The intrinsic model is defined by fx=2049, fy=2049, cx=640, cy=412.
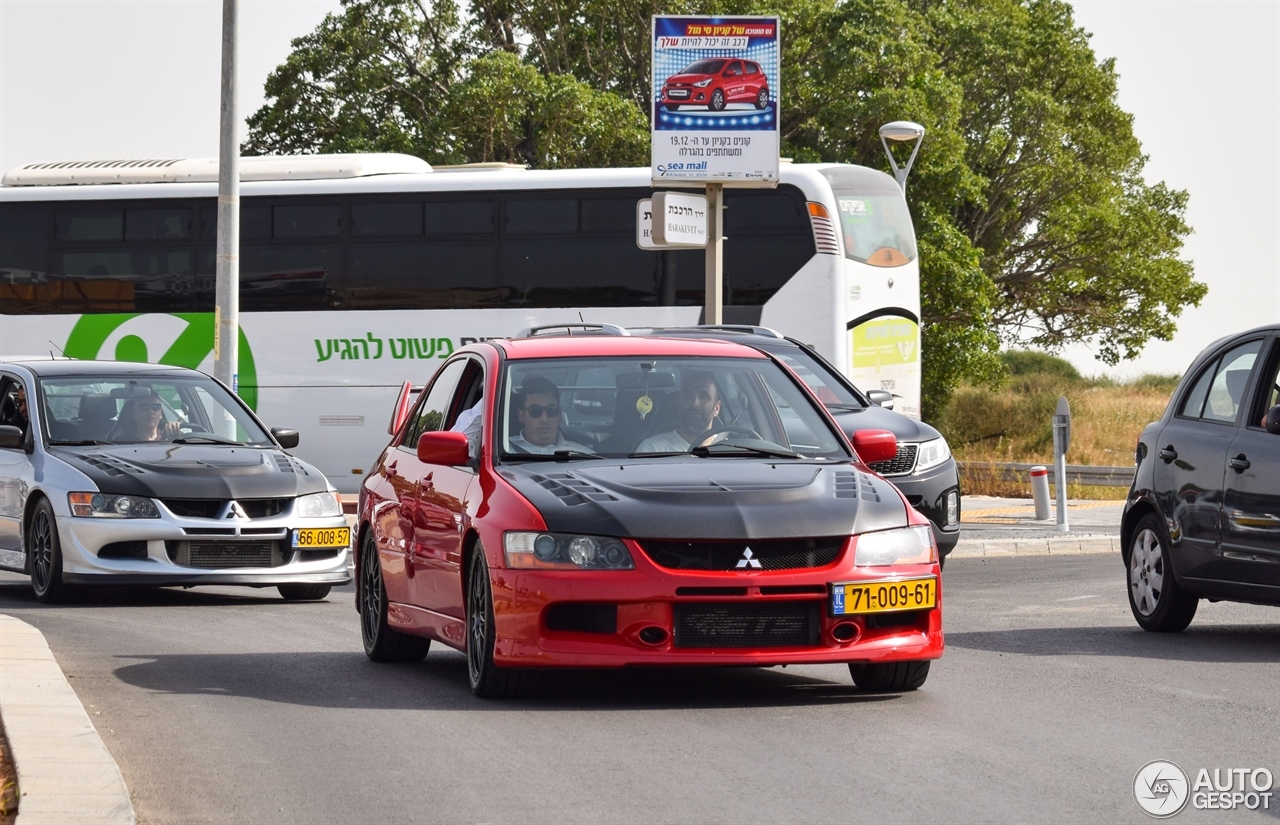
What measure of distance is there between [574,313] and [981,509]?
6.23 meters

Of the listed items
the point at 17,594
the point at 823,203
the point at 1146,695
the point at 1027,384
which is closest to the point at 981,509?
the point at 823,203

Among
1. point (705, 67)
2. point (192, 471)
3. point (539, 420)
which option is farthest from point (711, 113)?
point (539, 420)

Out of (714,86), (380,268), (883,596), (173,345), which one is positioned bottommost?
(883,596)

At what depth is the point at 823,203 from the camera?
81.5 ft

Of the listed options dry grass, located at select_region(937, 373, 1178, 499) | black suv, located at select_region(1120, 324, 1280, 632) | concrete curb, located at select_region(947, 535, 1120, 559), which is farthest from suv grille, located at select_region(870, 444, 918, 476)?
dry grass, located at select_region(937, 373, 1178, 499)

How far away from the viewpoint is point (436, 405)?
10.1m

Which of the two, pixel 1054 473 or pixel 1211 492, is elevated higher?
pixel 1211 492

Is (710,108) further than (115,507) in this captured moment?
Yes

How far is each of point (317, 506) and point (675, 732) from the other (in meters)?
7.01

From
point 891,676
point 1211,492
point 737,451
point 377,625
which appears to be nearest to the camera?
point 891,676

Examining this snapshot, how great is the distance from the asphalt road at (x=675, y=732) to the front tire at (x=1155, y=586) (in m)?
0.14

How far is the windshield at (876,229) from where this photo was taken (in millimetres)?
25031

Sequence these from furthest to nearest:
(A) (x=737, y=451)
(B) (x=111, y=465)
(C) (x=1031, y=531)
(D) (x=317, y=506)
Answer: (C) (x=1031, y=531)
(D) (x=317, y=506)
(B) (x=111, y=465)
(A) (x=737, y=451)

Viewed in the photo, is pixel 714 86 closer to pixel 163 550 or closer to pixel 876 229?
pixel 876 229
